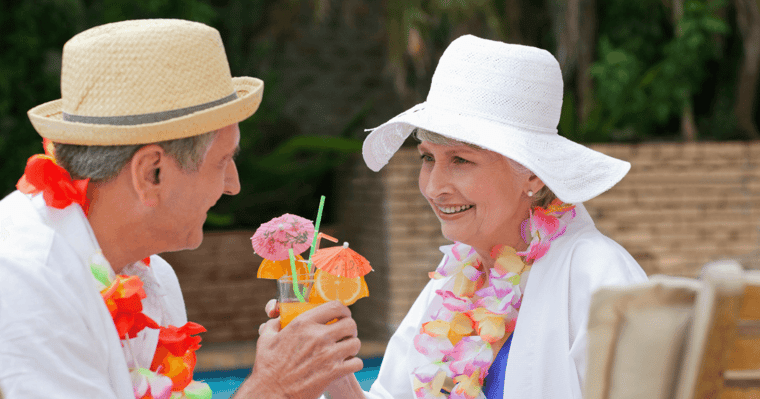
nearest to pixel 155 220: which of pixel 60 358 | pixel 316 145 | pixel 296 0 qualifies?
pixel 60 358

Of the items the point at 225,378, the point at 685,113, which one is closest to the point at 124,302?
the point at 225,378

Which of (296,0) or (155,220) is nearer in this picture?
(155,220)

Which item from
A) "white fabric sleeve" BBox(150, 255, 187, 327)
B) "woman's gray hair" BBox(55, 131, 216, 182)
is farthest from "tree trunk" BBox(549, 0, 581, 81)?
"woman's gray hair" BBox(55, 131, 216, 182)

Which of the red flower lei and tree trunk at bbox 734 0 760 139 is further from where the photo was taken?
tree trunk at bbox 734 0 760 139

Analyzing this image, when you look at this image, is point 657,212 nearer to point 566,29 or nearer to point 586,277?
point 566,29

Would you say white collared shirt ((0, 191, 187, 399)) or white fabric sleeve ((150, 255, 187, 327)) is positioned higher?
white collared shirt ((0, 191, 187, 399))

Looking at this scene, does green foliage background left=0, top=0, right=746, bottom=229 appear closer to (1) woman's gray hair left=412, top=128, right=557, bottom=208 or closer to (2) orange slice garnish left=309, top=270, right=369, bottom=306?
(1) woman's gray hair left=412, top=128, right=557, bottom=208

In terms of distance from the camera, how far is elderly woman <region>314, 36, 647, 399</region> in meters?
1.75

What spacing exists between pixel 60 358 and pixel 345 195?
6.05 meters

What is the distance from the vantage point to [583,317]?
1672mm

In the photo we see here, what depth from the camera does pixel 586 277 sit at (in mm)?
1694

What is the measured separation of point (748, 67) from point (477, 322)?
635 centimetres

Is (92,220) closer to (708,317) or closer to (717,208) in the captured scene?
(708,317)

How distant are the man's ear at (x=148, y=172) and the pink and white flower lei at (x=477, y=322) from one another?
89 centimetres
